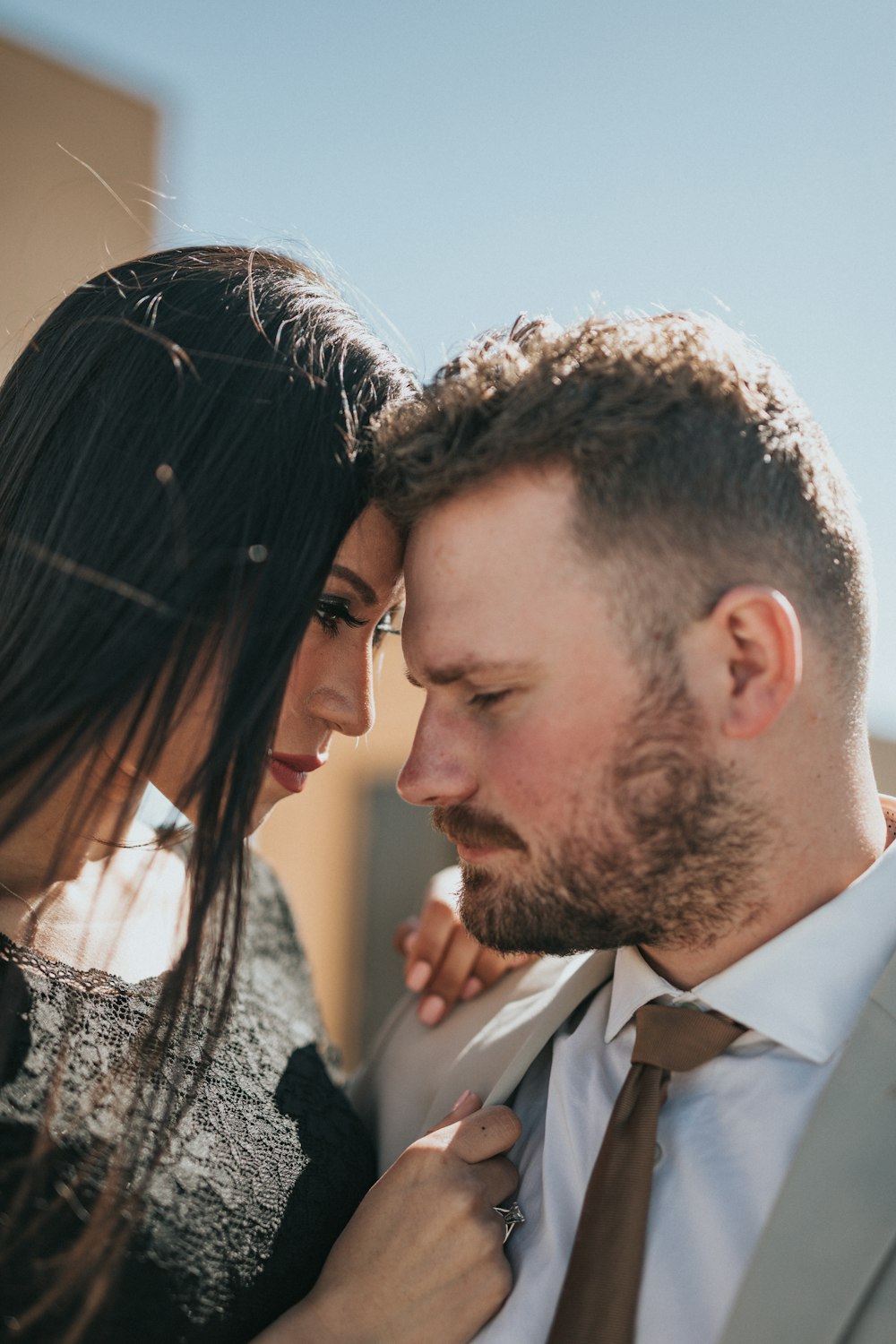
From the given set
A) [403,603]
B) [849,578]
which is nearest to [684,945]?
[849,578]

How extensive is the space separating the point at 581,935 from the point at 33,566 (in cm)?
105

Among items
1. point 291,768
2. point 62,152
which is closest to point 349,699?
point 291,768

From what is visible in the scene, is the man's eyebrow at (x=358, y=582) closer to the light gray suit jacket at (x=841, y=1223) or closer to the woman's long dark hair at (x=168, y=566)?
the woman's long dark hair at (x=168, y=566)

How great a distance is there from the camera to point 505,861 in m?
1.91

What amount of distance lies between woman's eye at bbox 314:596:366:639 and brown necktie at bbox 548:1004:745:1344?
0.82 m

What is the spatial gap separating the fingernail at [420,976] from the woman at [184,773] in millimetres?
521

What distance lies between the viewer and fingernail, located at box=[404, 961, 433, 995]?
259 centimetres

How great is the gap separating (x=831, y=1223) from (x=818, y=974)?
14.9 inches

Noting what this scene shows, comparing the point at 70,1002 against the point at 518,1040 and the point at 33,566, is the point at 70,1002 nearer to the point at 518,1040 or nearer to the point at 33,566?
the point at 33,566

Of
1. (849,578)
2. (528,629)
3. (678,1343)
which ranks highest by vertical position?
(849,578)

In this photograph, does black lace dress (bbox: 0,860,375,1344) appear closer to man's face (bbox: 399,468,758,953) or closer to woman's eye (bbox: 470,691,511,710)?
man's face (bbox: 399,468,758,953)

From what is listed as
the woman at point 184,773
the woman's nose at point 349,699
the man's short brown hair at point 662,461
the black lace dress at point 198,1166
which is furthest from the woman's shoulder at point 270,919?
the man's short brown hair at point 662,461

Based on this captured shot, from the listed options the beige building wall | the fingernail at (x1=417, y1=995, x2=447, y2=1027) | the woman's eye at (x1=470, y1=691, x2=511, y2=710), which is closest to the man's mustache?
the woman's eye at (x1=470, y1=691, x2=511, y2=710)

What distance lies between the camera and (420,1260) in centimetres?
174
